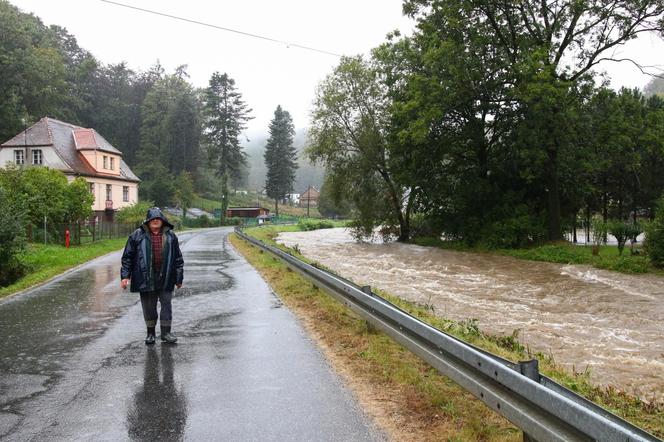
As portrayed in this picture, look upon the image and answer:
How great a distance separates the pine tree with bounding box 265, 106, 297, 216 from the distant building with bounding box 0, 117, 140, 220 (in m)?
48.5

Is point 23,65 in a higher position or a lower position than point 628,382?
higher

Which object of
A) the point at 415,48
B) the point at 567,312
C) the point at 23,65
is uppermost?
the point at 23,65

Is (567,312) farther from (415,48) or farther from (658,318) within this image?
(415,48)

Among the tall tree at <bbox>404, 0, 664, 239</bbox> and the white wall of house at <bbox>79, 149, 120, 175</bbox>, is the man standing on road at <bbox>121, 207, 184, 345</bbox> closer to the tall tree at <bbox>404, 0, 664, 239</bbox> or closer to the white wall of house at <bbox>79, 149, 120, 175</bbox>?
the tall tree at <bbox>404, 0, 664, 239</bbox>

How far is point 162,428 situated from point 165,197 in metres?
81.5

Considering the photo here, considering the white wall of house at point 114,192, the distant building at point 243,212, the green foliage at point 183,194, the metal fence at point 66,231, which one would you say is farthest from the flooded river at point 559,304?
the distant building at point 243,212

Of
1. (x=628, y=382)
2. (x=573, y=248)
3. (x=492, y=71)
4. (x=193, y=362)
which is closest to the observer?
(x=193, y=362)

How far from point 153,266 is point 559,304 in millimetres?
10197

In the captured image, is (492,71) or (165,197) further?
(165,197)

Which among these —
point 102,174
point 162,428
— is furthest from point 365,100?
point 162,428

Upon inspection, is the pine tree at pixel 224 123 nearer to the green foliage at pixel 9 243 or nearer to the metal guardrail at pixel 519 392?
the green foliage at pixel 9 243

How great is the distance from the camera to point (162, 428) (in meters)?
4.34

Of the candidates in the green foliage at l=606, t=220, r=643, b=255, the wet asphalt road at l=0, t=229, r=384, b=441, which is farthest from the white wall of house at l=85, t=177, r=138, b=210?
the wet asphalt road at l=0, t=229, r=384, b=441

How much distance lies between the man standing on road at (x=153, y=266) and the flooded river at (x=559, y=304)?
18.4ft
